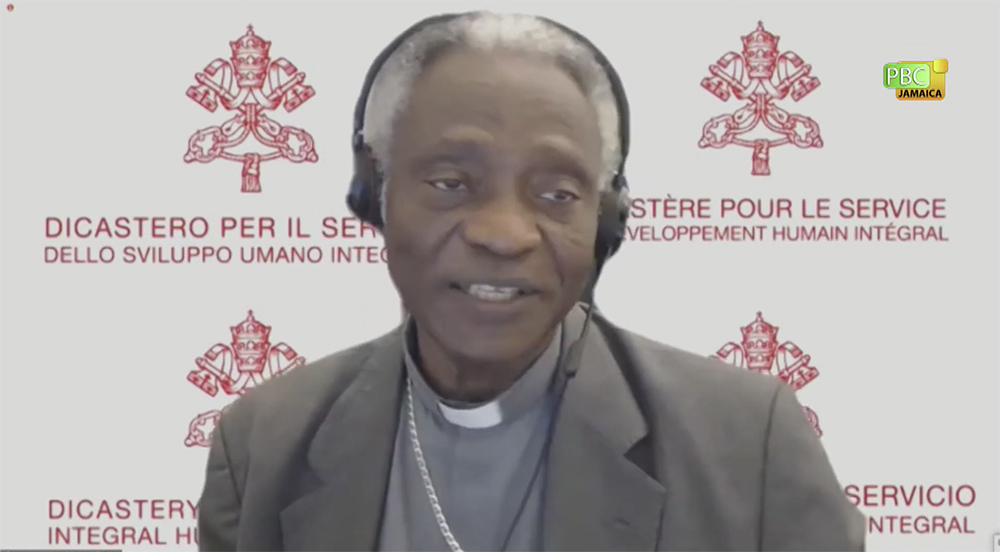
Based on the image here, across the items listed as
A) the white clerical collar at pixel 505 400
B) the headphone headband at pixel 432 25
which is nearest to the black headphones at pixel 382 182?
the headphone headband at pixel 432 25

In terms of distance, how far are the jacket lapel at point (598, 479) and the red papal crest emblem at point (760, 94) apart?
716mm

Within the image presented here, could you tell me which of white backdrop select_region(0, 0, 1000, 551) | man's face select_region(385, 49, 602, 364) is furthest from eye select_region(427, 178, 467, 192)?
white backdrop select_region(0, 0, 1000, 551)

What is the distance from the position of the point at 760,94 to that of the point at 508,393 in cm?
83

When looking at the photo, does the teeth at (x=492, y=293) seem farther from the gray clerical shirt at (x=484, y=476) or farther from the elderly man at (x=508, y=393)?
the gray clerical shirt at (x=484, y=476)

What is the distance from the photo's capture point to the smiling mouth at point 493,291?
750 mm

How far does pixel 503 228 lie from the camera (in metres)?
0.73

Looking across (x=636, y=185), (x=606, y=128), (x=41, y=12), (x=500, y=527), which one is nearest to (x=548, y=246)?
(x=606, y=128)

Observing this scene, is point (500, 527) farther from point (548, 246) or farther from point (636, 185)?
point (636, 185)

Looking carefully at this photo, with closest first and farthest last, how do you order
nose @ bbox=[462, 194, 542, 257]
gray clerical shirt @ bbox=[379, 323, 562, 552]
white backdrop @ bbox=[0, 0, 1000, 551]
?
nose @ bbox=[462, 194, 542, 257], gray clerical shirt @ bbox=[379, 323, 562, 552], white backdrop @ bbox=[0, 0, 1000, 551]

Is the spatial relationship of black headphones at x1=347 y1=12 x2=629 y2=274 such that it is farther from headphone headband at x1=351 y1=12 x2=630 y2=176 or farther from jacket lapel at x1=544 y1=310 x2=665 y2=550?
jacket lapel at x1=544 y1=310 x2=665 y2=550

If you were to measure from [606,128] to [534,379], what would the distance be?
9.0 inches

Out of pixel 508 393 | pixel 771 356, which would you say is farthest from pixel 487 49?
pixel 771 356

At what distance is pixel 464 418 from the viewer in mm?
853

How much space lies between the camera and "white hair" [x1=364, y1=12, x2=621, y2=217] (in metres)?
0.79
